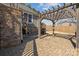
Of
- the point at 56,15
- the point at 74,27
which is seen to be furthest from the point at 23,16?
the point at 74,27

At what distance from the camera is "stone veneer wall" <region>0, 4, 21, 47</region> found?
265 cm

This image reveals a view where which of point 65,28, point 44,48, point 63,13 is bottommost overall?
point 44,48

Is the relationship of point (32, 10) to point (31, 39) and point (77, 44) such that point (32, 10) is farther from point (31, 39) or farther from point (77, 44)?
point (77, 44)

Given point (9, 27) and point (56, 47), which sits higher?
point (9, 27)

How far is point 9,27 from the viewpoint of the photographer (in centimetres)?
278

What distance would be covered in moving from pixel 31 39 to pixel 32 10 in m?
0.49

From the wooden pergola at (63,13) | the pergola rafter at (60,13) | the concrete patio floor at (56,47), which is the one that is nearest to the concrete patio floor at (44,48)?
the concrete patio floor at (56,47)

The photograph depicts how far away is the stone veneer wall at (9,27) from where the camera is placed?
2.65 meters

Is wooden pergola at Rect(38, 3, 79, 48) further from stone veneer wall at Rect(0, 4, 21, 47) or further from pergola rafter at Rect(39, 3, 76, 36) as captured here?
stone veneer wall at Rect(0, 4, 21, 47)

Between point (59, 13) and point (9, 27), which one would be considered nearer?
point (59, 13)

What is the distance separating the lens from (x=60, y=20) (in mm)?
2596

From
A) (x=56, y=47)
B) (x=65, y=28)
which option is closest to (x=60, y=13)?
(x=65, y=28)

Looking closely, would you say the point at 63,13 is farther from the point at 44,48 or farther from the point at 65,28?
the point at 44,48

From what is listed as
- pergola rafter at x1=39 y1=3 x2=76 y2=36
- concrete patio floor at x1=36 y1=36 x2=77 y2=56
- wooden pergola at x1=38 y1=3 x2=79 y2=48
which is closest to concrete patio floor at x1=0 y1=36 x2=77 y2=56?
concrete patio floor at x1=36 y1=36 x2=77 y2=56
